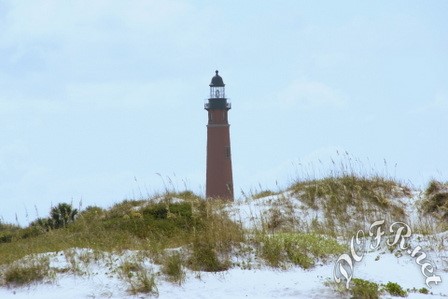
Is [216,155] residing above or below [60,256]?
above

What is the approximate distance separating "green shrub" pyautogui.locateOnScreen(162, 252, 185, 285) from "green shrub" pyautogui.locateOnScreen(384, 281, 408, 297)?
3397mm

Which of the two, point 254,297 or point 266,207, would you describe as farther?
point 266,207

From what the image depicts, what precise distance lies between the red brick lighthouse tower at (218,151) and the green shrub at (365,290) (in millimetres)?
28971

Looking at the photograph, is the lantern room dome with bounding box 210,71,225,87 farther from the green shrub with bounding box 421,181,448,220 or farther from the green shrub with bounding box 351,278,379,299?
the green shrub with bounding box 351,278,379,299

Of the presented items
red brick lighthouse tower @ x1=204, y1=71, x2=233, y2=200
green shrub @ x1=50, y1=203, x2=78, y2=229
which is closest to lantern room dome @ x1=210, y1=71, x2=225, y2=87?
red brick lighthouse tower @ x1=204, y1=71, x2=233, y2=200

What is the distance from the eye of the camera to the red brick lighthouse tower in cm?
4016

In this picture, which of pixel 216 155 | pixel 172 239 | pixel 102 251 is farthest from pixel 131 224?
pixel 216 155

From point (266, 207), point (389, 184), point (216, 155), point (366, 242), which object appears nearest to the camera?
point (366, 242)

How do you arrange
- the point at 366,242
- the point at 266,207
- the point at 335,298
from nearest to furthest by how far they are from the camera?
the point at 335,298
the point at 366,242
the point at 266,207

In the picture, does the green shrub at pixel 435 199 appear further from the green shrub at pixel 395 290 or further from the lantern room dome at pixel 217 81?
the lantern room dome at pixel 217 81

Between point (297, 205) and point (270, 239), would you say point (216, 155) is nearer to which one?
point (297, 205)

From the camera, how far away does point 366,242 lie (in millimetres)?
13445

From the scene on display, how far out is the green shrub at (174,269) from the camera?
35.6ft

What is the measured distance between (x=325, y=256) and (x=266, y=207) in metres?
7.31
